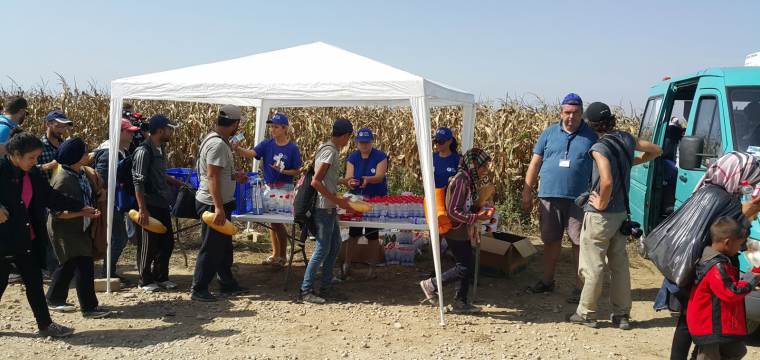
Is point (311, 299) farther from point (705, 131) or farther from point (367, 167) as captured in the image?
point (705, 131)

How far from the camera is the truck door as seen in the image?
528 centimetres

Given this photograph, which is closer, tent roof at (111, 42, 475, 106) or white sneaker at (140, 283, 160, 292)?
tent roof at (111, 42, 475, 106)

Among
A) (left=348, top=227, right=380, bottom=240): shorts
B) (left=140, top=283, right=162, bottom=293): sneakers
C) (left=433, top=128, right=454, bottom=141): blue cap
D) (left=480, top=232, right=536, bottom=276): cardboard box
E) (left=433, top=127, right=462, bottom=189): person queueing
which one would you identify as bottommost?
(left=140, top=283, right=162, bottom=293): sneakers

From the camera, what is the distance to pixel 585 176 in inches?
225

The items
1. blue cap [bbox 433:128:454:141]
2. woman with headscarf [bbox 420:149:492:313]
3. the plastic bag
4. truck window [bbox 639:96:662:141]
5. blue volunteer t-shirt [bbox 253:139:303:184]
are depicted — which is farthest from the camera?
truck window [bbox 639:96:662:141]

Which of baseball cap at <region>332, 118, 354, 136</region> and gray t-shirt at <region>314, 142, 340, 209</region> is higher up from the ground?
baseball cap at <region>332, 118, 354, 136</region>

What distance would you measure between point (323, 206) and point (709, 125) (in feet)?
12.0

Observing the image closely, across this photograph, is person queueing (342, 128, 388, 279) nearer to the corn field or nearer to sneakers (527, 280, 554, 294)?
sneakers (527, 280, 554, 294)

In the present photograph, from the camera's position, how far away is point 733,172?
374 centimetres

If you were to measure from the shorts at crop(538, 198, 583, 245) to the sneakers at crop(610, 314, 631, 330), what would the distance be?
0.81 metres

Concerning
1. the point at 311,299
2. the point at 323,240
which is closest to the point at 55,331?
the point at 311,299

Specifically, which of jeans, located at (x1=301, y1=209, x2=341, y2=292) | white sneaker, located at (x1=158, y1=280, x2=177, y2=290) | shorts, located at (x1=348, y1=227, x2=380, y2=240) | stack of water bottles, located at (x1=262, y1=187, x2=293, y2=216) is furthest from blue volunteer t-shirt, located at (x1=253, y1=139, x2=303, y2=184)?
white sneaker, located at (x1=158, y1=280, x2=177, y2=290)

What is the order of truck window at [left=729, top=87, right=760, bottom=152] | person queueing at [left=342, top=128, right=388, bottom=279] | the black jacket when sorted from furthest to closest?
person queueing at [left=342, top=128, right=388, bottom=279] < truck window at [left=729, top=87, right=760, bottom=152] < the black jacket

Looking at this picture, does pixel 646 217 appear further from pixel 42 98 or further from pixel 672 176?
pixel 42 98
